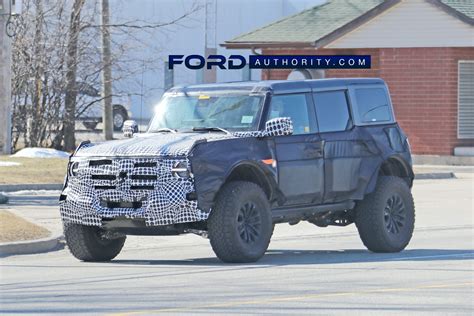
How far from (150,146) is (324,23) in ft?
87.7

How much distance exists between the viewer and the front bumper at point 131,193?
13.9 metres

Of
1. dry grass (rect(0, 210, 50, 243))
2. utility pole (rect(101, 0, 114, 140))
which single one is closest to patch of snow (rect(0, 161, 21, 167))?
utility pole (rect(101, 0, 114, 140))

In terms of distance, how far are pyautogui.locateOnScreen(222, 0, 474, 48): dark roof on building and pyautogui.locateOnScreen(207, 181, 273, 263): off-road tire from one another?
907 inches

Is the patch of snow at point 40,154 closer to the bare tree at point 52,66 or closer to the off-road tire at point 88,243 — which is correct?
the bare tree at point 52,66

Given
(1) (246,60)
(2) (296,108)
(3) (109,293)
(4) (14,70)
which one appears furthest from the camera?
(1) (246,60)

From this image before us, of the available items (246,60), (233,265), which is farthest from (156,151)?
(246,60)

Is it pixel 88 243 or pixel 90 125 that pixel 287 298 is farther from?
pixel 90 125

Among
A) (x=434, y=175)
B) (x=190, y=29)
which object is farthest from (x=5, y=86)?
(x=190, y=29)

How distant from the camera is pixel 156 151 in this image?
1415 cm

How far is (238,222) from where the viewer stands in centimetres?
1423

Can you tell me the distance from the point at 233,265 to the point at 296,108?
2.25 meters

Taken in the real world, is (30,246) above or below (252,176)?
below

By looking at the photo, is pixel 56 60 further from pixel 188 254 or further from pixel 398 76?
pixel 188 254

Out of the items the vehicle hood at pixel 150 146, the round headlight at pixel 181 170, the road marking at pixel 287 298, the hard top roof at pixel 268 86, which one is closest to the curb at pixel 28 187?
the hard top roof at pixel 268 86
